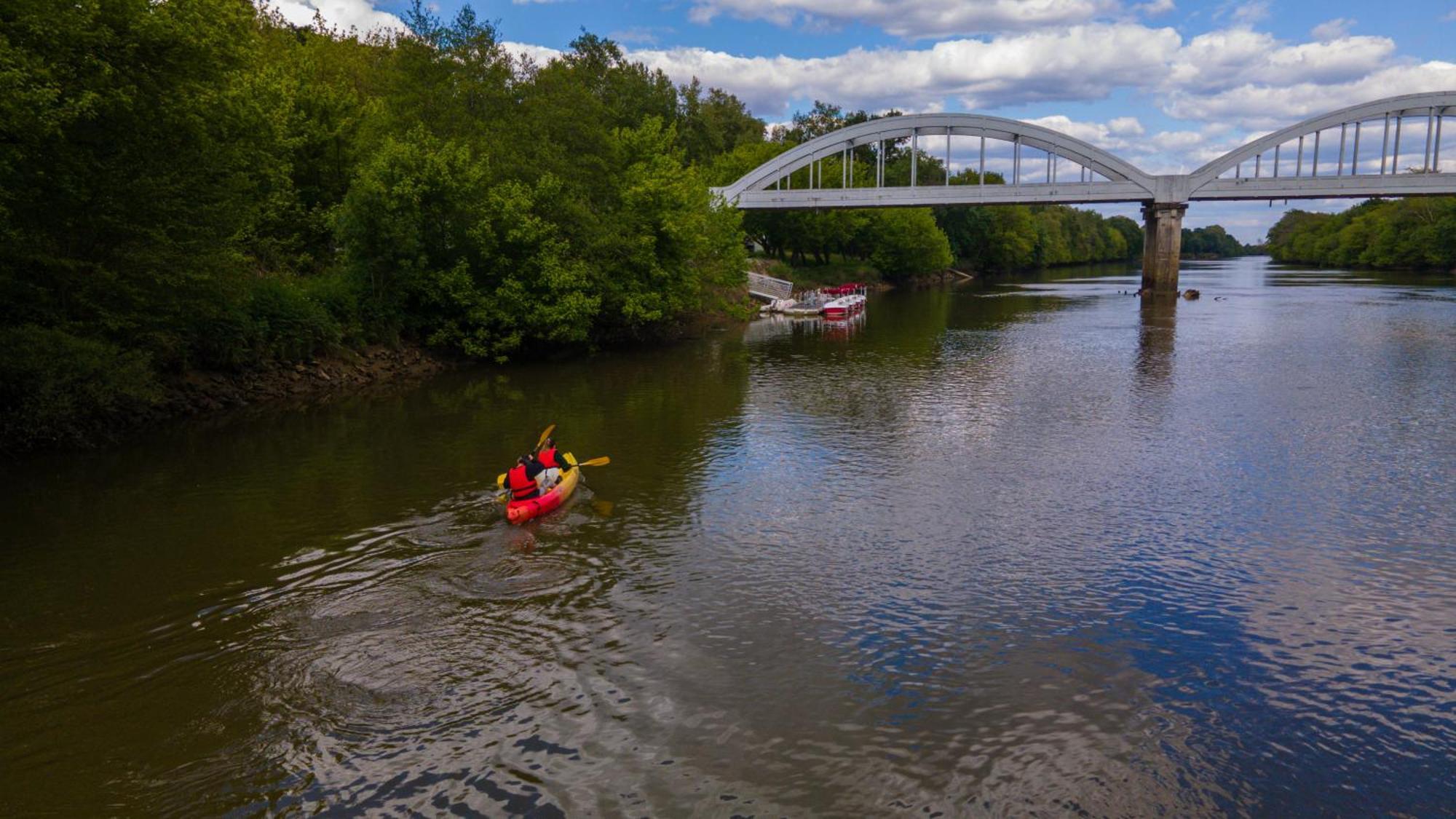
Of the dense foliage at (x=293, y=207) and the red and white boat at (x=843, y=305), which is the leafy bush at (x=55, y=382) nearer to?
the dense foliage at (x=293, y=207)

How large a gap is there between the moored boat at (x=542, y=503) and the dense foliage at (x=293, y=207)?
1055cm

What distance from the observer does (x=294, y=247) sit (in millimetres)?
34594

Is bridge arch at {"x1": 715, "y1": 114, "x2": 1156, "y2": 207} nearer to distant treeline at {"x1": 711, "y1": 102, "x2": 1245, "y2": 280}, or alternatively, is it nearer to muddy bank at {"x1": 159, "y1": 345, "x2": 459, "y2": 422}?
distant treeline at {"x1": 711, "y1": 102, "x2": 1245, "y2": 280}

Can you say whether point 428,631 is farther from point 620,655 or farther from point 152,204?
point 152,204

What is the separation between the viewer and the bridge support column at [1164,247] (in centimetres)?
7356

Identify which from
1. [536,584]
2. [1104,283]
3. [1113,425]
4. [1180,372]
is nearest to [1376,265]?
[1104,283]

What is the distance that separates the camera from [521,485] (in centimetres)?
1563

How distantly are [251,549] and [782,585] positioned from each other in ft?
28.6

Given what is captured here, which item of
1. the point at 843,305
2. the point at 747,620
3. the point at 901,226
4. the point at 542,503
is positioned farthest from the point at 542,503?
the point at 901,226

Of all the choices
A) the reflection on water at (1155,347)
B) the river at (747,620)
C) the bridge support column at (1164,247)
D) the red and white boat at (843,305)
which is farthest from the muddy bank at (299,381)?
the bridge support column at (1164,247)

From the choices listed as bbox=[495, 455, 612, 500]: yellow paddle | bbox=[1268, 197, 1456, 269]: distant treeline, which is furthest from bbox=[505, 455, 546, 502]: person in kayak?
bbox=[1268, 197, 1456, 269]: distant treeline

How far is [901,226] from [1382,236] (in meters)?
68.3

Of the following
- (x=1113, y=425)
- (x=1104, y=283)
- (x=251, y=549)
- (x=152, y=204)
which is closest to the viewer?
(x=251, y=549)

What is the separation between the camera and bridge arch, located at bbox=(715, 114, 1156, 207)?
72938 mm
